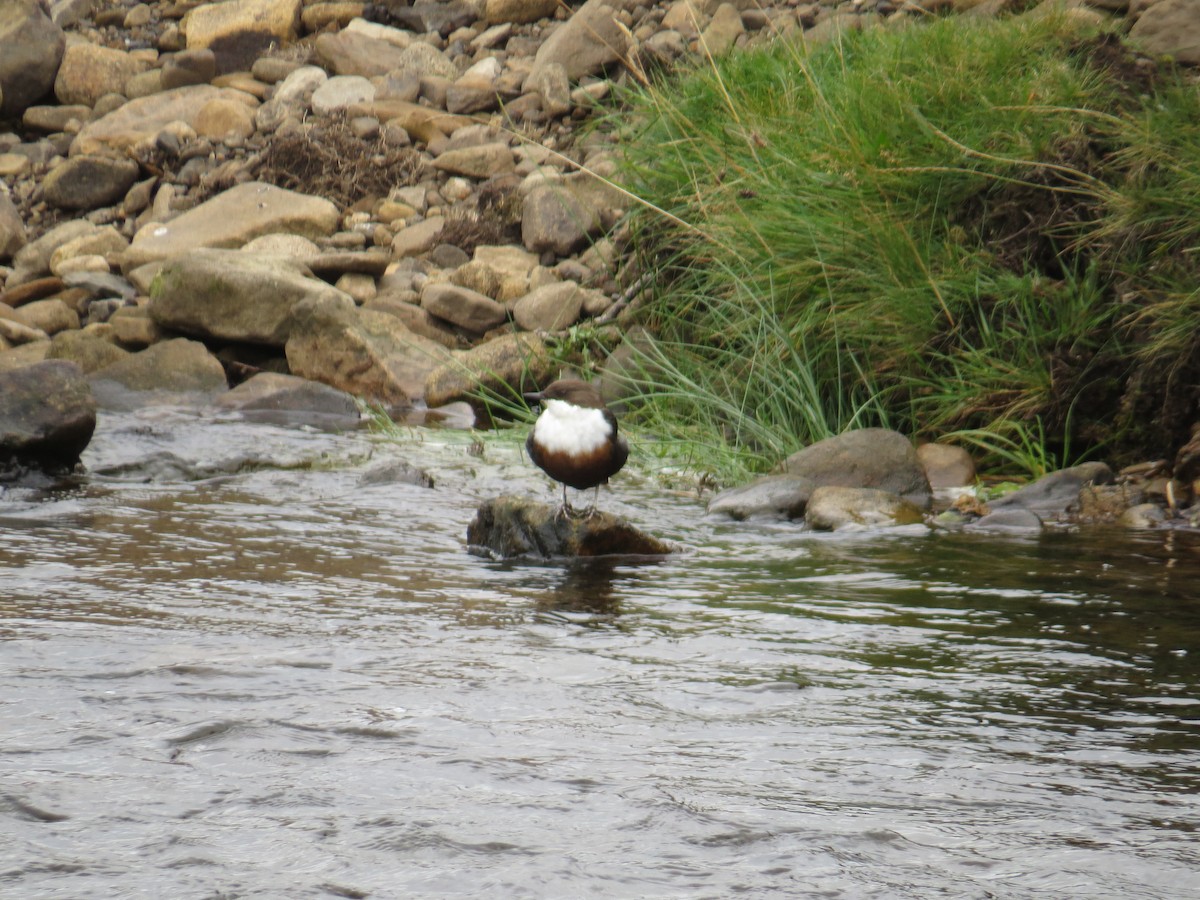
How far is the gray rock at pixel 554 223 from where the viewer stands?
953 cm

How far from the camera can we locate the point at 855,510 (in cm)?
508

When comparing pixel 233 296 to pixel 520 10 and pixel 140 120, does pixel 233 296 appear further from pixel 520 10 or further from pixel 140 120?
pixel 520 10

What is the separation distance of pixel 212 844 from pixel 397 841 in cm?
28

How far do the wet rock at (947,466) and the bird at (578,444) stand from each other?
5.19 feet

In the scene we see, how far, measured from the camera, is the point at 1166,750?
2.57 m

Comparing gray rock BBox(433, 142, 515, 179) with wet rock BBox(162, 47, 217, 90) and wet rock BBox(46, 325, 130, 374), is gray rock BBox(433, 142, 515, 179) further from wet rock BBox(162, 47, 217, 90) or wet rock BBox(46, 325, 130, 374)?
wet rock BBox(162, 47, 217, 90)

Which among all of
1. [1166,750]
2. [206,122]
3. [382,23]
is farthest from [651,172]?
[382,23]

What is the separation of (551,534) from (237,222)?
698 cm

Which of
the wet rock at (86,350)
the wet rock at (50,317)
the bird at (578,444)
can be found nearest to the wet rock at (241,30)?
the wet rock at (50,317)

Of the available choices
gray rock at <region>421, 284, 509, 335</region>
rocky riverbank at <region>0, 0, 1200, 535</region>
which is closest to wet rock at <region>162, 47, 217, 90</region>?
rocky riverbank at <region>0, 0, 1200, 535</region>

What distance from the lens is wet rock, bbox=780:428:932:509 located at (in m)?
5.48

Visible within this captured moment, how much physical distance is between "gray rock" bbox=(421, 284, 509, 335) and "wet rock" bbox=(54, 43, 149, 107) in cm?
636

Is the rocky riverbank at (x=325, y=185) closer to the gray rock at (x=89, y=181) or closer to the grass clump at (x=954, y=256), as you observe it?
the gray rock at (x=89, y=181)

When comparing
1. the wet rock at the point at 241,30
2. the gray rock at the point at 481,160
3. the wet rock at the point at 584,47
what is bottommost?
the gray rock at the point at 481,160
